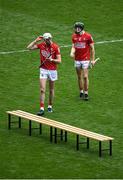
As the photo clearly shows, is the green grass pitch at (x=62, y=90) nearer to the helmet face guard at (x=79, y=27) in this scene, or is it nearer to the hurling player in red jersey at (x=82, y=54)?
the hurling player in red jersey at (x=82, y=54)

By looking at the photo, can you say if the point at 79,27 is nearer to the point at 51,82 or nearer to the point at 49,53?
the point at 49,53

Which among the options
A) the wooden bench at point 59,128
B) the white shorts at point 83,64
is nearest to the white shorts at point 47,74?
the wooden bench at point 59,128

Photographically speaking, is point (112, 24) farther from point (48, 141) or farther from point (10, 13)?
point (48, 141)

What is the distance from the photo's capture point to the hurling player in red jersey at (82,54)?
27.2 metres

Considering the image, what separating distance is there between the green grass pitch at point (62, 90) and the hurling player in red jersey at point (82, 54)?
49 cm

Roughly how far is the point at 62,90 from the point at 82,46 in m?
1.80

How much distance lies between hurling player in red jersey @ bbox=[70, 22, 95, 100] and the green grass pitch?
19.3 inches

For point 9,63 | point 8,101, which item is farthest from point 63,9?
point 8,101

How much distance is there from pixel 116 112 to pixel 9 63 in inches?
254

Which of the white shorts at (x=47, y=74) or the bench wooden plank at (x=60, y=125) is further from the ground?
the white shorts at (x=47, y=74)

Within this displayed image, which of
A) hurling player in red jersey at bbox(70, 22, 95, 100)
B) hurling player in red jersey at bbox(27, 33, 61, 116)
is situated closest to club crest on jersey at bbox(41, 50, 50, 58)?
hurling player in red jersey at bbox(27, 33, 61, 116)

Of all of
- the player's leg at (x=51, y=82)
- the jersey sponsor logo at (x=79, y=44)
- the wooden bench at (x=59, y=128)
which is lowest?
the wooden bench at (x=59, y=128)

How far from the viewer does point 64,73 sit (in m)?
30.2

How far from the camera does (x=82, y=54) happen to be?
2742cm
